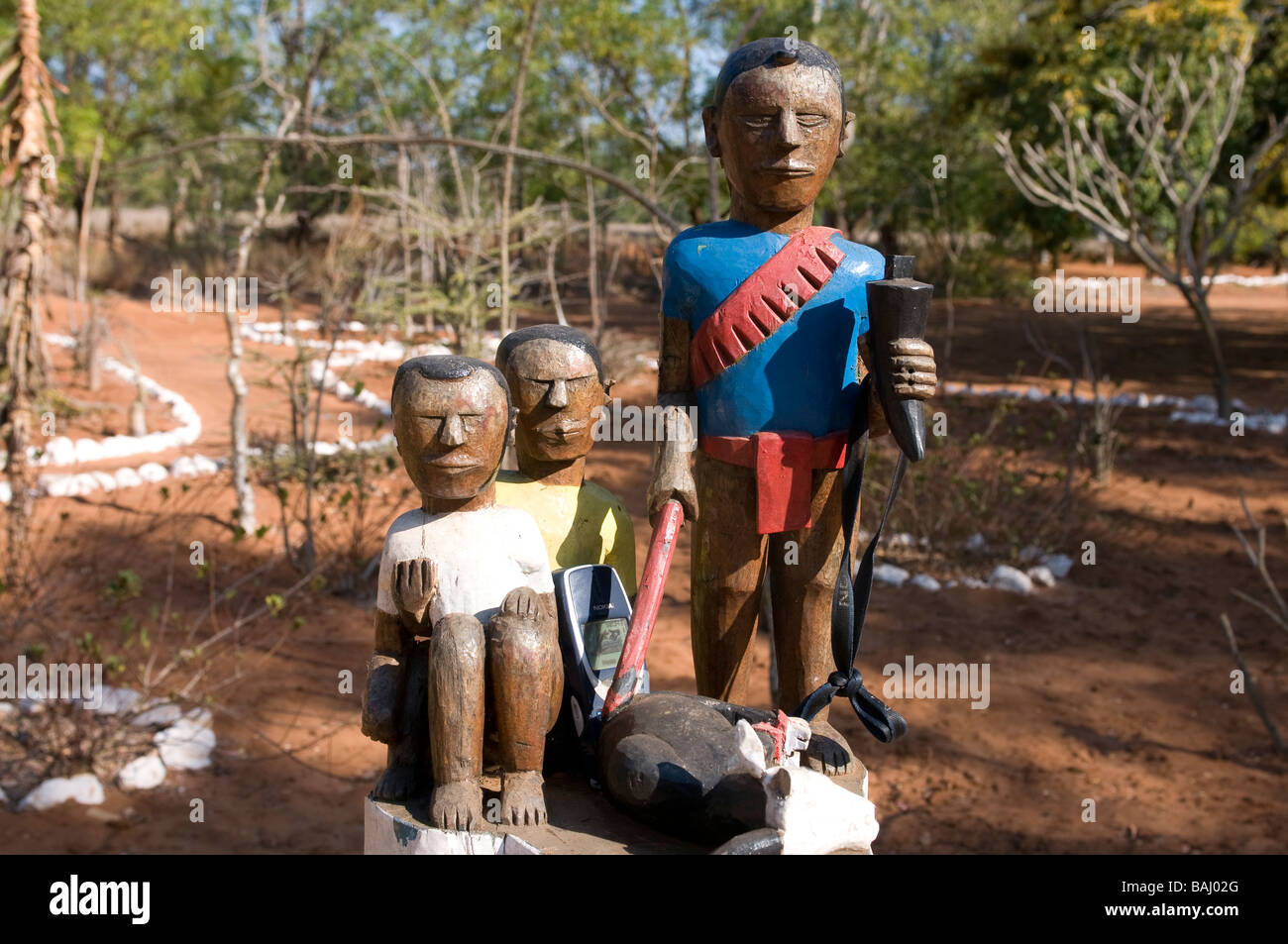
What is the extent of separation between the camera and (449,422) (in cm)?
234

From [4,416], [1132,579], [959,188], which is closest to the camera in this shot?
[4,416]

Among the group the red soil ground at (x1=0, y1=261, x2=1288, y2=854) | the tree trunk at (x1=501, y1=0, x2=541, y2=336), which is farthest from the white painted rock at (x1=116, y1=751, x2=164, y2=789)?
the tree trunk at (x1=501, y1=0, x2=541, y2=336)

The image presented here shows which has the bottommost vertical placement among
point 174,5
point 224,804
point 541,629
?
point 224,804

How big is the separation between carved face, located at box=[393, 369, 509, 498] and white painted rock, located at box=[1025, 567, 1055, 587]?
5.48 metres

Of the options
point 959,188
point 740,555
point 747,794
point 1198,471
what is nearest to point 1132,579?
point 1198,471

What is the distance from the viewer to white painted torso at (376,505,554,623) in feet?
7.88

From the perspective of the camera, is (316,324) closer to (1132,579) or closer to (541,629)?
(1132,579)

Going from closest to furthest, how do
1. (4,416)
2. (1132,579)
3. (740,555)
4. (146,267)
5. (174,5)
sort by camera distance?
(740,555), (4,416), (1132,579), (174,5), (146,267)

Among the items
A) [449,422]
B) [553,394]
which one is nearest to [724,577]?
[553,394]

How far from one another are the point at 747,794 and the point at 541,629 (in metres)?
0.53

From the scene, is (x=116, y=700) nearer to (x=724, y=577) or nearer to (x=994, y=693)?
(x=724, y=577)

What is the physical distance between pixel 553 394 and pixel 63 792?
3396mm

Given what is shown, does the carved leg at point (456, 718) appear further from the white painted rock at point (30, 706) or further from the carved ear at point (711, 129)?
the white painted rock at point (30, 706)

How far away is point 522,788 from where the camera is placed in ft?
7.59
